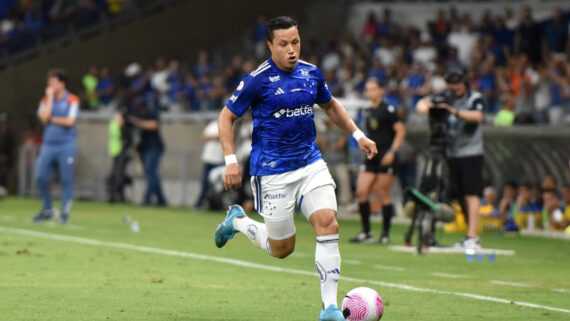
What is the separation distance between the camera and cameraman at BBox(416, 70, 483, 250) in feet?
49.0

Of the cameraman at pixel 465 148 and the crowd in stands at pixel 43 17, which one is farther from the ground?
the crowd in stands at pixel 43 17

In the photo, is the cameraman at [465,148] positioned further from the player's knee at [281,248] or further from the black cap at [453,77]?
the player's knee at [281,248]

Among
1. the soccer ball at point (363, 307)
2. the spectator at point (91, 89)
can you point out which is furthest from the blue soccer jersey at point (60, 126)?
the spectator at point (91, 89)

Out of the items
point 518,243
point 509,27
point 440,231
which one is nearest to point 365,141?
point 518,243

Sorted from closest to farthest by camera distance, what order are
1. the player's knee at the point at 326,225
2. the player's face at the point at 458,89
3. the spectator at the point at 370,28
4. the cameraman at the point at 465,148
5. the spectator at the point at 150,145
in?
the player's knee at the point at 326,225 → the cameraman at the point at 465,148 → the player's face at the point at 458,89 → the spectator at the point at 150,145 → the spectator at the point at 370,28

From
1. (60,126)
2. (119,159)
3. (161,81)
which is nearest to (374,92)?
(60,126)

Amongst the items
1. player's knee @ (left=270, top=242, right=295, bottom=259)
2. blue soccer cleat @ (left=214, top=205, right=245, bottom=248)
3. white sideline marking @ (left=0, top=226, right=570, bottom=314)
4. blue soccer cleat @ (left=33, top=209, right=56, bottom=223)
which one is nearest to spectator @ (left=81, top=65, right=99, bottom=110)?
blue soccer cleat @ (left=33, top=209, right=56, bottom=223)

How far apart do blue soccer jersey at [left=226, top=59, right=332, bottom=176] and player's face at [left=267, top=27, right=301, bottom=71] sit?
131 millimetres

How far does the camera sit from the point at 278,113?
8734mm

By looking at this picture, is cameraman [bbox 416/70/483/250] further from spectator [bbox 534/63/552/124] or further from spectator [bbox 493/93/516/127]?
spectator [bbox 534/63/552/124]

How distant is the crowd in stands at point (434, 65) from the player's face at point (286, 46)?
13.7m

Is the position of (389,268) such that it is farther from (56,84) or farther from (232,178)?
(56,84)

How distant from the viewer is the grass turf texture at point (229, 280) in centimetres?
934

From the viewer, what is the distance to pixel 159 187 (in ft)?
86.0
